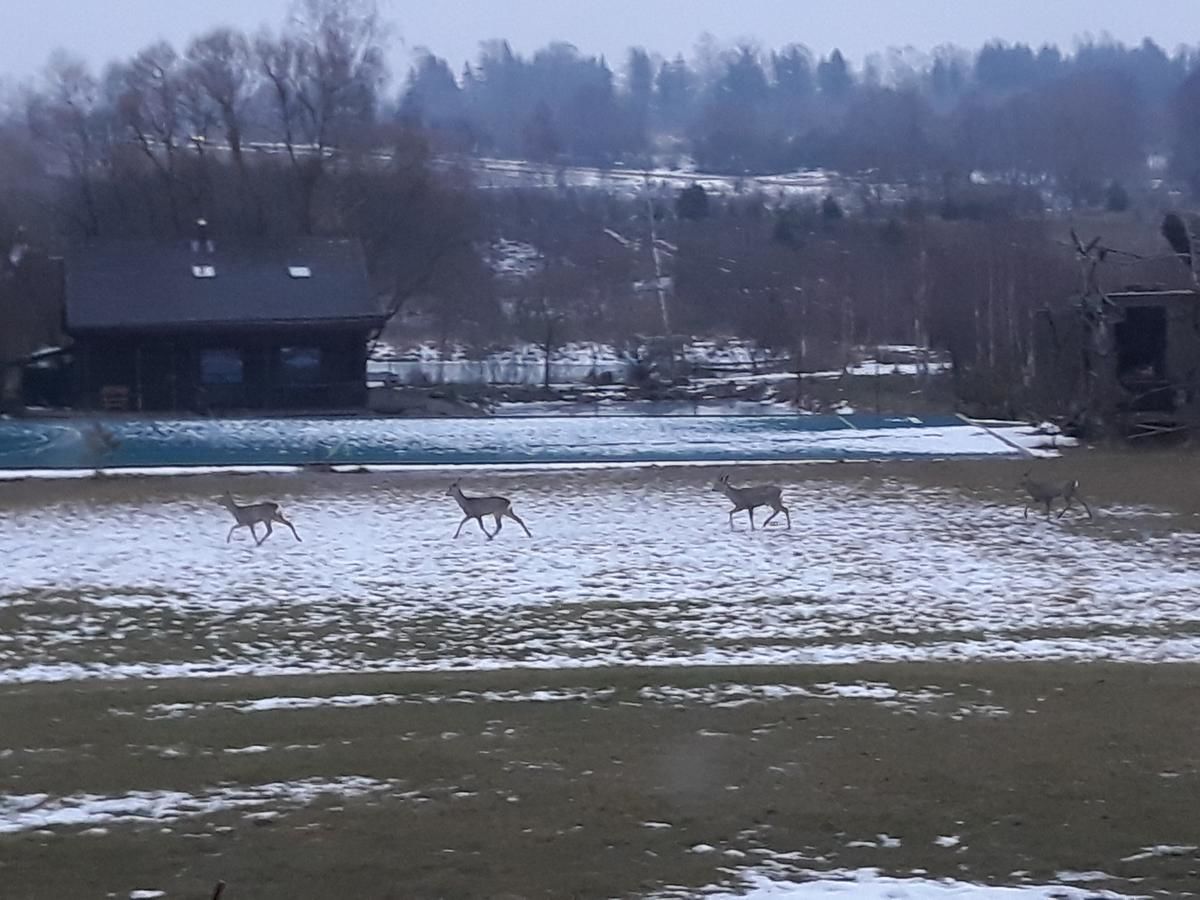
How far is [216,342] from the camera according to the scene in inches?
1366

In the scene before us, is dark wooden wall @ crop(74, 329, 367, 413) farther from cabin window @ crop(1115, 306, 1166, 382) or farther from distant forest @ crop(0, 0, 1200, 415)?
cabin window @ crop(1115, 306, 1166, 382)

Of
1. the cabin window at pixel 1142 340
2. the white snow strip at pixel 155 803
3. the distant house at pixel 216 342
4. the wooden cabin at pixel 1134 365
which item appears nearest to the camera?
the white snow strip at pixel 155 803

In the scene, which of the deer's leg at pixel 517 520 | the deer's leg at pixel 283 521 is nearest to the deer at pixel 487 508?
the deer's leg at pixel 517 520

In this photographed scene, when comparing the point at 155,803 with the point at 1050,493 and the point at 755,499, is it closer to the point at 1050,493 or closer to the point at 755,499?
the point at 755,499

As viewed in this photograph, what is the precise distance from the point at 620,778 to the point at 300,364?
94.2ft

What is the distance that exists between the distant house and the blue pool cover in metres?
3.52

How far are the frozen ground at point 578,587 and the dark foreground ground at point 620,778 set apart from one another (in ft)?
2.95

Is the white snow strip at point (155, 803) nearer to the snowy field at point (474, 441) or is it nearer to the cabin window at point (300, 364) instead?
the snowy field at point (474, 441)

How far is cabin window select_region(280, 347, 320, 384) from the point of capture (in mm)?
34938

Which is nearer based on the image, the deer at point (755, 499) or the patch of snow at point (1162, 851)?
the patch of snow at point (1162, 851)

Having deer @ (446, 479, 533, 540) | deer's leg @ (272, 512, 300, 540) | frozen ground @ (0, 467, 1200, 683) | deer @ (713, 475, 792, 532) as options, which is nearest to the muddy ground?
frozen ground @ (0, 467, 1200, 683)

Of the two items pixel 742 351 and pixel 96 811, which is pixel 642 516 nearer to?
pixel 96 811

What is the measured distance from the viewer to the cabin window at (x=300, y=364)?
3494 centimetres

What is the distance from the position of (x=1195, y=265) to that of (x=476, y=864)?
797 inches
